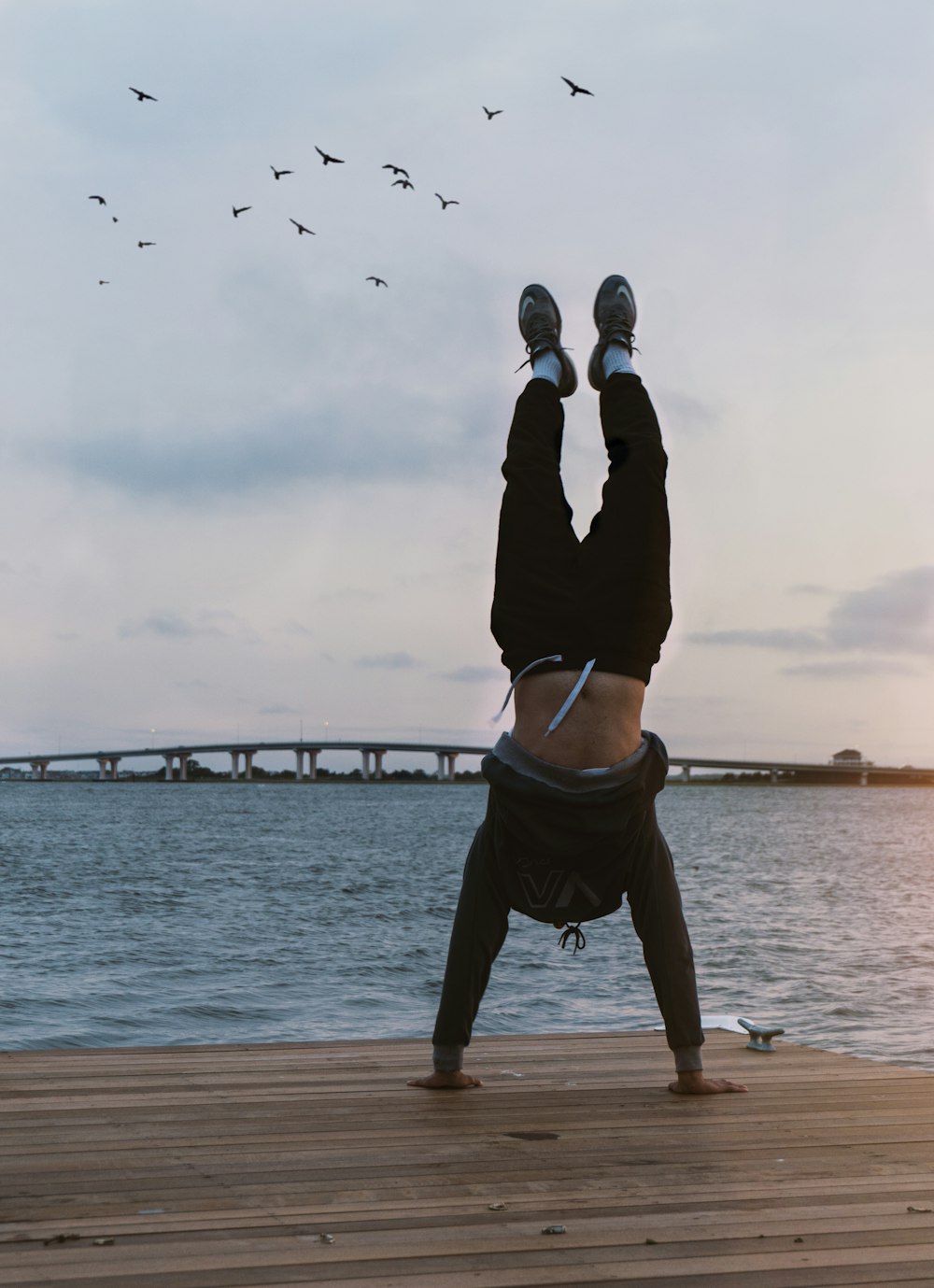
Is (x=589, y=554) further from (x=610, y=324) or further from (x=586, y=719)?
(x=610, y=324)

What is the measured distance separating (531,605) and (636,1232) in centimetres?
230

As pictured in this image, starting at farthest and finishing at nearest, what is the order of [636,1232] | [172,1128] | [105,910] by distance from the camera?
[105,910] → [172,1128] → [636,1232]

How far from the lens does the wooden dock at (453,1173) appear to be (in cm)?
304

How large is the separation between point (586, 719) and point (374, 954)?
16312 millimetres

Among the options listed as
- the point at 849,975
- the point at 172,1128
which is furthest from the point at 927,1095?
the point at 849,975

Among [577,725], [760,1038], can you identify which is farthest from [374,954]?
[577,725]

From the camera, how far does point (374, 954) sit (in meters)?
20.2

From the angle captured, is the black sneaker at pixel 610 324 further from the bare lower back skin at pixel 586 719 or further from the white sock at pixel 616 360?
the bare lower back skin at pixel 586 719

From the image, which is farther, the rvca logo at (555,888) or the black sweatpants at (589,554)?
the rvca logo at (555,888)

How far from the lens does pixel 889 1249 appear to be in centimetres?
316

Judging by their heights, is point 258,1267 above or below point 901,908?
above

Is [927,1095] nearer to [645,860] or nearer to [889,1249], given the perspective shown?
[645,860]

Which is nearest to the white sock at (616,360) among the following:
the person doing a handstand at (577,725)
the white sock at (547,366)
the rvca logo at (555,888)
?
the person doing a handstand at (577,725)

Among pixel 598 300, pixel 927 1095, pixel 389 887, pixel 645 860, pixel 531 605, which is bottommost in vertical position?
pixel 389 887
